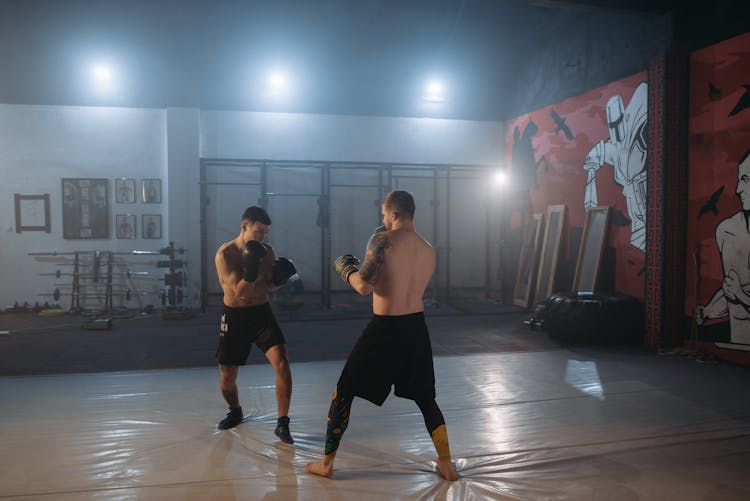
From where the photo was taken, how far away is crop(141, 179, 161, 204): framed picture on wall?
8945 millimetres

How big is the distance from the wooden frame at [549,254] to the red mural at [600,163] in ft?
0.49

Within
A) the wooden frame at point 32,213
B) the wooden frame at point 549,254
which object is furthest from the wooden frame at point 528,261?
the wooden frame at point 32,213

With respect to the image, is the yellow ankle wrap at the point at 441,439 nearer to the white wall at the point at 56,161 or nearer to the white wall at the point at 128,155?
the white wall at the point at 128,155

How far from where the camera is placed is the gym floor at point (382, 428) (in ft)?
9.14

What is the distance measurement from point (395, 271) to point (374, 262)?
0.12 m

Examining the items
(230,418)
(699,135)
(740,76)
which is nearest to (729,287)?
(699,135)

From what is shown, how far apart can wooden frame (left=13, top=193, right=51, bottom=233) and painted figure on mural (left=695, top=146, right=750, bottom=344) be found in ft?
30.7

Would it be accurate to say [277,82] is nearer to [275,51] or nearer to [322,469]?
[275,51]

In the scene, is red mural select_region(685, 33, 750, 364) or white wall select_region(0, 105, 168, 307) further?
white wall select_region(0, 105, 168, 307)

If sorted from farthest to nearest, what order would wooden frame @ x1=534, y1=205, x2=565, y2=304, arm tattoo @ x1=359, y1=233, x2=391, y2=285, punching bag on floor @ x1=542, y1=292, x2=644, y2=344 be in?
1. wooden frame @ x1=534, y1=205, x2=565, y2=304
2. punching bag on floor @ x1=542, y1=292, x2=644, y2=344
3. arm tattoo @ x1=359, y1=233, x2=391, y2=285

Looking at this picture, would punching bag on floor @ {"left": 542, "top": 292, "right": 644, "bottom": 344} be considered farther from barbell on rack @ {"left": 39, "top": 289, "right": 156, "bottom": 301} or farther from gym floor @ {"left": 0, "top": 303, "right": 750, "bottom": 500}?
barbell on rack @ {"left": 39, "top": 289, "right": 156, "bottom": 301}

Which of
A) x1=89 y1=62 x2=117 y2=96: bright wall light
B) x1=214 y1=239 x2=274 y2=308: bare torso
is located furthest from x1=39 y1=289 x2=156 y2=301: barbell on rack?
x1=214 y1=239 x2=274 y2=308: bare torso

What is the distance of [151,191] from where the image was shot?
8969mm

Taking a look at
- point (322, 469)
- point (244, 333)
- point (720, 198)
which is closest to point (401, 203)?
point (244, 333)
